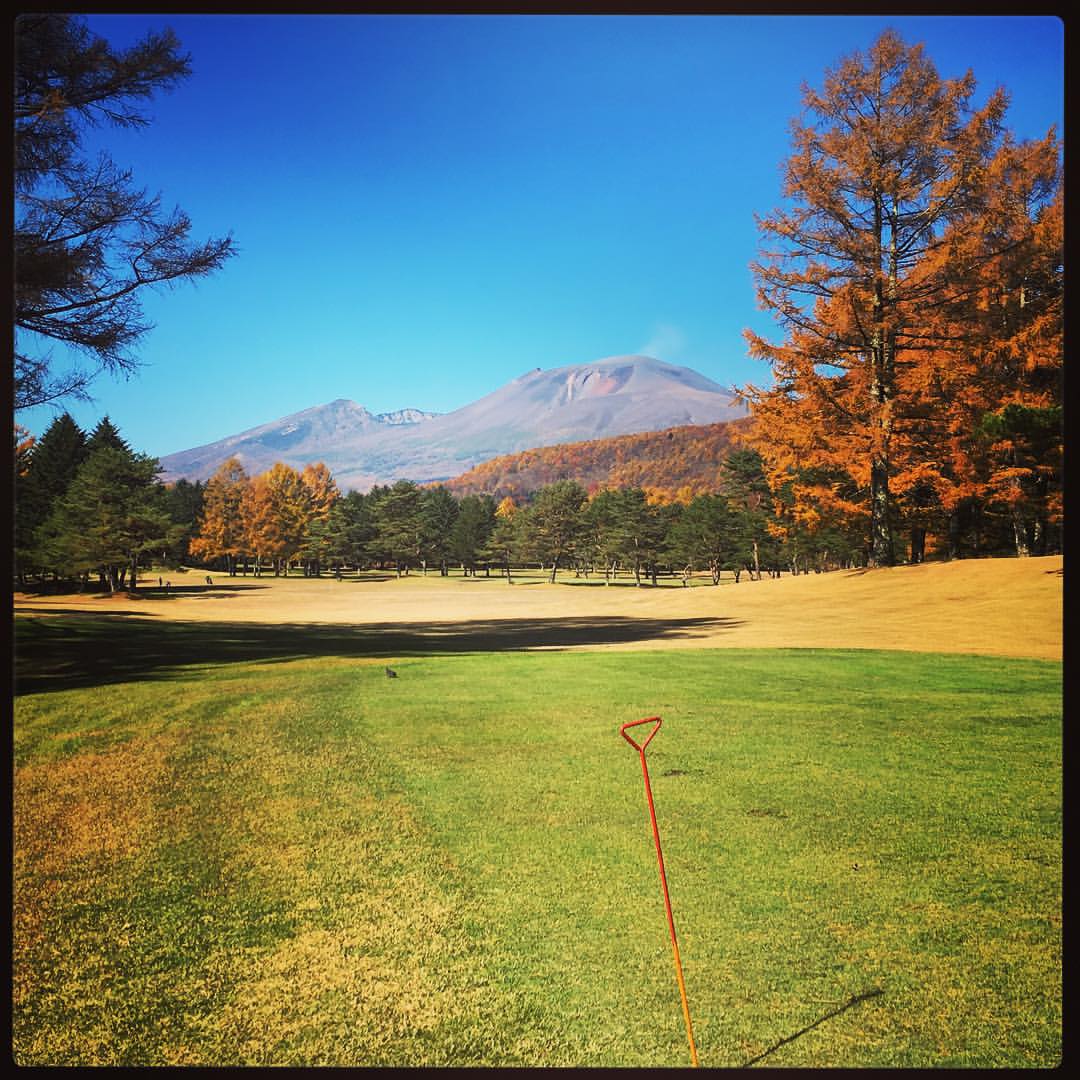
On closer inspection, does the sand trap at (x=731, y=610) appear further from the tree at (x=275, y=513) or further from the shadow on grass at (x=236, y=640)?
the tree at (x=275, y=513)

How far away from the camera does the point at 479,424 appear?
862 centimetres

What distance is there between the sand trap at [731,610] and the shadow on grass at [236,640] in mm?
80

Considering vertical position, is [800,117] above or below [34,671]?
above

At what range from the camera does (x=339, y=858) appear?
2.72m

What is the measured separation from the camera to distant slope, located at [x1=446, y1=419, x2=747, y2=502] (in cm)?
1048

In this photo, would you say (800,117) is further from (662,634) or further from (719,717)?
(719,717)

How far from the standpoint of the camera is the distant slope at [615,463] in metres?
10.5

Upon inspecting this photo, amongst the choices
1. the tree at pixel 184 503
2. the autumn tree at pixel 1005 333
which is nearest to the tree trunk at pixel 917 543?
the autumn tree at pixel 1005 333

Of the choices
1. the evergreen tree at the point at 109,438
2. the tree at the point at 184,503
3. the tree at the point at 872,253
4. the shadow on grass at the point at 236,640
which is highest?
the tree at the point at 872,253

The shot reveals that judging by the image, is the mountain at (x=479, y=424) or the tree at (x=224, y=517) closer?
the mountain at (x=479, y=424)

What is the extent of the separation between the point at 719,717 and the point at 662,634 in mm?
3634

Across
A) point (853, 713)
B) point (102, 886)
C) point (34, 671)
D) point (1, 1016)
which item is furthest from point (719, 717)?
point (34, 671)

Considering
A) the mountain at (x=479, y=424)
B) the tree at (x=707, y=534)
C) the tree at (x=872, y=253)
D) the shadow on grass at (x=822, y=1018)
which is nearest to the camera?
the shadow on grass at (x=822, y=1018)
